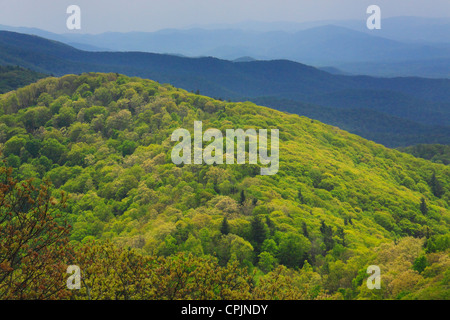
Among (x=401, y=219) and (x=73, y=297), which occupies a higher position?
(x=73, y=297)

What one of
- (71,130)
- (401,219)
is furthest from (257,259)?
(71,130)
